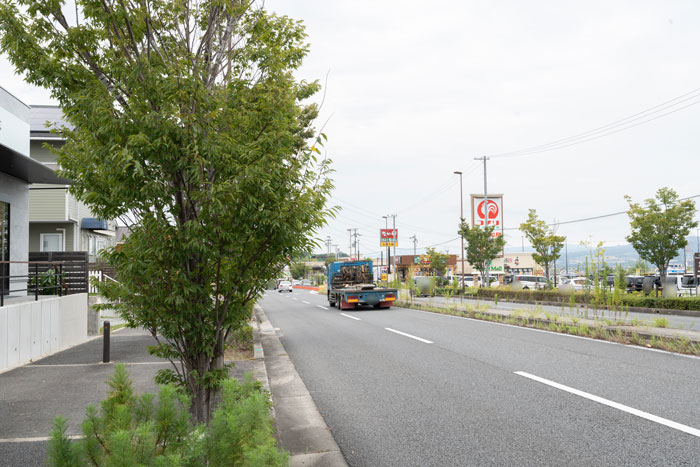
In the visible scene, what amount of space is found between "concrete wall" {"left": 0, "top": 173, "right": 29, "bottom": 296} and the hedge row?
1637 cm

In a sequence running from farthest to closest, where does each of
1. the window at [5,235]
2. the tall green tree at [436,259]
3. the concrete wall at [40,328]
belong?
the tall green tree at [436,259] < the window at [5,235] < the concrete wall at [40,328]

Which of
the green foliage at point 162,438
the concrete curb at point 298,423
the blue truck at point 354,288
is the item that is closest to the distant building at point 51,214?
the blue truck at point 354,288

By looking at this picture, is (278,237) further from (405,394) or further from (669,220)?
(669,220)

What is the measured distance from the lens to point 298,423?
5.44 m

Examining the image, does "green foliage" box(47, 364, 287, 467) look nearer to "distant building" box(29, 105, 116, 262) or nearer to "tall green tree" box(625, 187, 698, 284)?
"distant building" box(29, 105, 116, 262)

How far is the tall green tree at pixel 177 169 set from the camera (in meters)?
3.35

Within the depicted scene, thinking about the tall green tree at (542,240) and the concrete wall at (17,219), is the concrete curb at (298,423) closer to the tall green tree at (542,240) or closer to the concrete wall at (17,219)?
the concrete wall at (17,219)

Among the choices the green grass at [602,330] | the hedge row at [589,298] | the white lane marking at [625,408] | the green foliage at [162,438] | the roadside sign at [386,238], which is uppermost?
the roadside sign at [386,238]

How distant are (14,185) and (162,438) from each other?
13448 mm

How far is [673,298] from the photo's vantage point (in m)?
20.9

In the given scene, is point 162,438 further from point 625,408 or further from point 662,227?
point 662,227

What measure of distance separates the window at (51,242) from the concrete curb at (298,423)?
63.6 feet

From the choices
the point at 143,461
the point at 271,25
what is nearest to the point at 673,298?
the point at 271,25

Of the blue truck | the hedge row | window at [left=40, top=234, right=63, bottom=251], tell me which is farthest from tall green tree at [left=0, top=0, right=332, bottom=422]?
window at [left=40, top=234, right=63, bottom=251]
